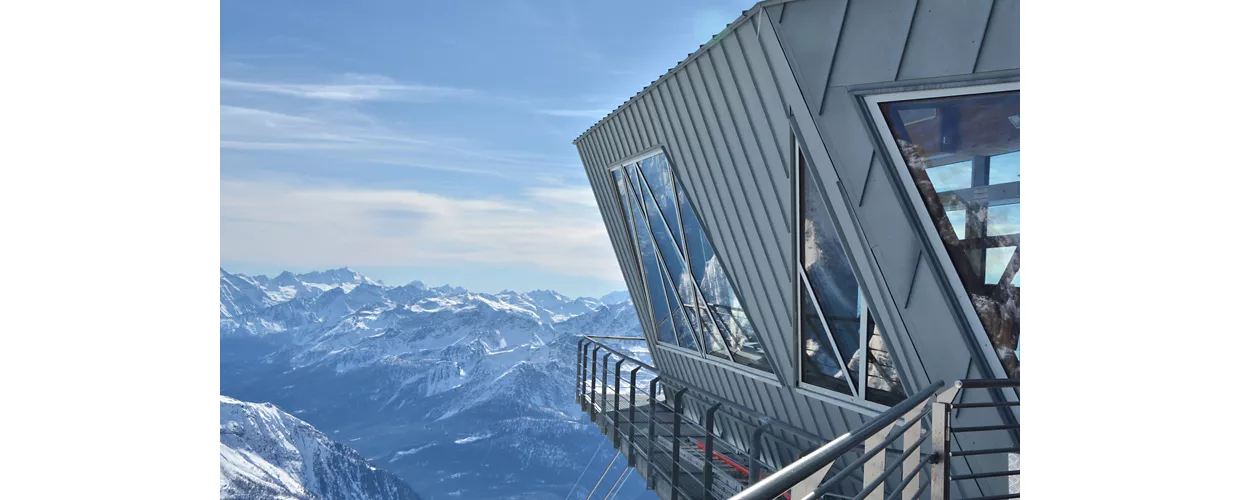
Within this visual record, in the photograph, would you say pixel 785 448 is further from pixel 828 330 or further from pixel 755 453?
pixel 755 453

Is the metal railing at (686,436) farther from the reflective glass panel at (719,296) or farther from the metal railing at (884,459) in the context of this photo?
the metal railing at (884,459)

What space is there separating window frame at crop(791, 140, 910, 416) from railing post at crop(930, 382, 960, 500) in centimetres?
190

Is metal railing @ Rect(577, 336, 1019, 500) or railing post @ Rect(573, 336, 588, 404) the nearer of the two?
metal railing @ Rect(577, 336, 1019, 500)

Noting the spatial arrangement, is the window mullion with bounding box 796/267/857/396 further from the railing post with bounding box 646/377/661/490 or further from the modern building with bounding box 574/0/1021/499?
the railing post with bounding box 646/377/661/490

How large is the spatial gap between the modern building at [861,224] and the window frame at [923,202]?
13 millimetres

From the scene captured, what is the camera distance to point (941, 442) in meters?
3.36

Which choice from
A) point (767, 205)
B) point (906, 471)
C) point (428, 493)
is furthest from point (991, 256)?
point (428, 493)

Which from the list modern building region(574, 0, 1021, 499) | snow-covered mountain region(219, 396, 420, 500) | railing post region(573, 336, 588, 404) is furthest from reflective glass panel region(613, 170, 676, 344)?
snow-covered mountain region(219, 396, 420, 500)

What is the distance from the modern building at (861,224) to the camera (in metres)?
3.86

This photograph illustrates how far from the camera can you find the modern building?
3855 mm

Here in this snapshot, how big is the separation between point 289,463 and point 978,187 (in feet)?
656
